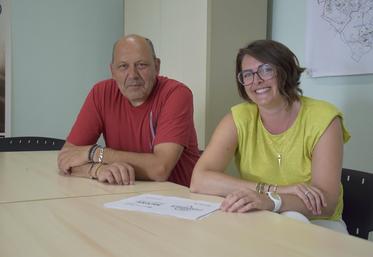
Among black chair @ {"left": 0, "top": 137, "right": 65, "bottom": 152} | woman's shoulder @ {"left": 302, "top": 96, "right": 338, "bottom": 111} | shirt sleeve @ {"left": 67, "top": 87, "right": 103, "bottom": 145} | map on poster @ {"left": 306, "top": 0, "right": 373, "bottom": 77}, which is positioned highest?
map on poster @ {"left": 306, "top": 0, "right": 373, "bottom": 77}

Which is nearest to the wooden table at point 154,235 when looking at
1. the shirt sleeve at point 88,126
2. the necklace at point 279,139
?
the necklace at point 279,139

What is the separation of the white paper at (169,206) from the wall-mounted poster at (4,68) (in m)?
2.36

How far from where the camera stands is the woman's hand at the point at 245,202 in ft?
3.43

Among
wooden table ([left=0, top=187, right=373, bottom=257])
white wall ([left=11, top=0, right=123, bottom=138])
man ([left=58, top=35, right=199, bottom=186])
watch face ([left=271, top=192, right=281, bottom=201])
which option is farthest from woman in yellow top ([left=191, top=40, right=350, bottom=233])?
white wall ([left=11, top=0, right=123, bottom=138])

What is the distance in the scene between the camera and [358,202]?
1.34m

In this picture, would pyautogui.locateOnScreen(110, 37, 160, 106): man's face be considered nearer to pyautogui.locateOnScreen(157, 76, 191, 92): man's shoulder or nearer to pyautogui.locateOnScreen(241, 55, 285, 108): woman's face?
pyautogui.locateOnScreen(157, 76, 191, 92): man's shoulder

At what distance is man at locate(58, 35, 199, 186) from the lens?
1603mm

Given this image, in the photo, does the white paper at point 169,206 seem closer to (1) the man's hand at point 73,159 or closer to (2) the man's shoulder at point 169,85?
(1) the man's hand at point 73,159

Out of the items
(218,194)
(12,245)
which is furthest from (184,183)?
(12,245)

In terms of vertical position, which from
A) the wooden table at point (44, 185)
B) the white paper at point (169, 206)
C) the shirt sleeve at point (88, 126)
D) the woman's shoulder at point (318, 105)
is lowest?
the wooden table at point (44, 185)

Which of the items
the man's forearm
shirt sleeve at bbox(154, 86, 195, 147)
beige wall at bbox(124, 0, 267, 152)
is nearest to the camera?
the man's forearm

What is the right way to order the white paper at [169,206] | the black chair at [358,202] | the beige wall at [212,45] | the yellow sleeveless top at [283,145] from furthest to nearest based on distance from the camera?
the beige wall at [212,45], the yellow sleeveless top at [283,145], the black chair at [358,202], the white paper at [169,206]

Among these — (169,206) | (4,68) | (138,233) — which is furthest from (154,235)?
(4,68)

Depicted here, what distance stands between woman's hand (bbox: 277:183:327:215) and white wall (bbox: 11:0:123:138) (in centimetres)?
256
